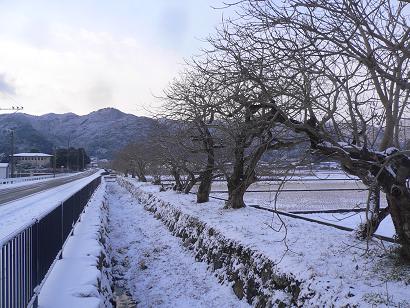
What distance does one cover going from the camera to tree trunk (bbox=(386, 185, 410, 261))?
688cm

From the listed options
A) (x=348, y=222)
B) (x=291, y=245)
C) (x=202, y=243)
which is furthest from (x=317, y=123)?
(x=348, y=222)

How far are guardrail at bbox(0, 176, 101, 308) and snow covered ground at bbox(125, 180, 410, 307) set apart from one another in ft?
11.3

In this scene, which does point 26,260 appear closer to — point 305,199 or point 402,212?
point 402,212

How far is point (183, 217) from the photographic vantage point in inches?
639

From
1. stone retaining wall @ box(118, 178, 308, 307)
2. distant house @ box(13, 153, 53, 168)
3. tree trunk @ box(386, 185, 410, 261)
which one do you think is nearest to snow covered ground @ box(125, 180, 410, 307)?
stone retaining wall @ box(118, 178, 308, 307)

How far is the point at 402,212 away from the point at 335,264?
128cm

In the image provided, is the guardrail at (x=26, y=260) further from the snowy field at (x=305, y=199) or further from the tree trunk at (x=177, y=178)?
the tree trunk at (x=177, y=178)

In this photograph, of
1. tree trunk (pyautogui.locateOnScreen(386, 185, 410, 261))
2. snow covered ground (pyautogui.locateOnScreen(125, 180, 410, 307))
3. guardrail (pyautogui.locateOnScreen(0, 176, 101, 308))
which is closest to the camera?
guardrail (pyautogui.locateOnScreen(0, 176, 101, 308))

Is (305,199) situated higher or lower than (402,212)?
lower

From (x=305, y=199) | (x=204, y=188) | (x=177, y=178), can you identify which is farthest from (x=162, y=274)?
(x=305, y=199)

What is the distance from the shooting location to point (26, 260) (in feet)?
19.4

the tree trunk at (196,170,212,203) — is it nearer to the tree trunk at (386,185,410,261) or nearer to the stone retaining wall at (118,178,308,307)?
the stone retaining wall at (118,178,308,307)

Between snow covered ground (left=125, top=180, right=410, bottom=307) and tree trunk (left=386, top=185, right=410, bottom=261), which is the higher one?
tree trunk (left=386, top=185, right=410, bottom=261)

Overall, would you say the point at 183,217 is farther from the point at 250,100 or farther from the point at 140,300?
the point at 250,100
